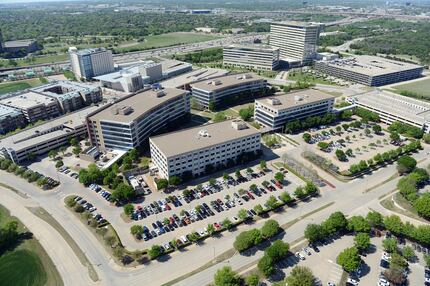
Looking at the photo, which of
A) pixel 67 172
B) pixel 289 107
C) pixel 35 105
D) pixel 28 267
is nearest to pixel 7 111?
pixel 35 105

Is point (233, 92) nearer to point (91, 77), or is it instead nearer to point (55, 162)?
point (55, 162)

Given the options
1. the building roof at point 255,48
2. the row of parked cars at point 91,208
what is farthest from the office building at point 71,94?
the building roof at point 255,48

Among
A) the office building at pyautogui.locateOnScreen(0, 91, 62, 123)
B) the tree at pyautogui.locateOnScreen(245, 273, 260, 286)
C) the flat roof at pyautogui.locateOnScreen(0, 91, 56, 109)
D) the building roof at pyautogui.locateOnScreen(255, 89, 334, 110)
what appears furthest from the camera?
the flat roof at pyautogui.locateOnScreen(0, 91, 56, 109)

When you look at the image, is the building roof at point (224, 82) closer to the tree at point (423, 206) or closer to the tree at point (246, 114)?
the tree at point (246, 114)

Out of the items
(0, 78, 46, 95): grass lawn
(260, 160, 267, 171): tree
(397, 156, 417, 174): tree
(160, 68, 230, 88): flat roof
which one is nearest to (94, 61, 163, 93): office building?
(160, 68, 230, 88): flat roof

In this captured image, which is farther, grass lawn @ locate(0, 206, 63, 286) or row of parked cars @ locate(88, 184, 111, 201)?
row of parked cars @ locate(88, 184, 111, 201)

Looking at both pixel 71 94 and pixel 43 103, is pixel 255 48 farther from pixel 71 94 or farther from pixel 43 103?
pixel 43 103

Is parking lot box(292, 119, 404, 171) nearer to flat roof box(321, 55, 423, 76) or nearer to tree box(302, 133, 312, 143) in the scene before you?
tree box(302, 133, 312, 143)
